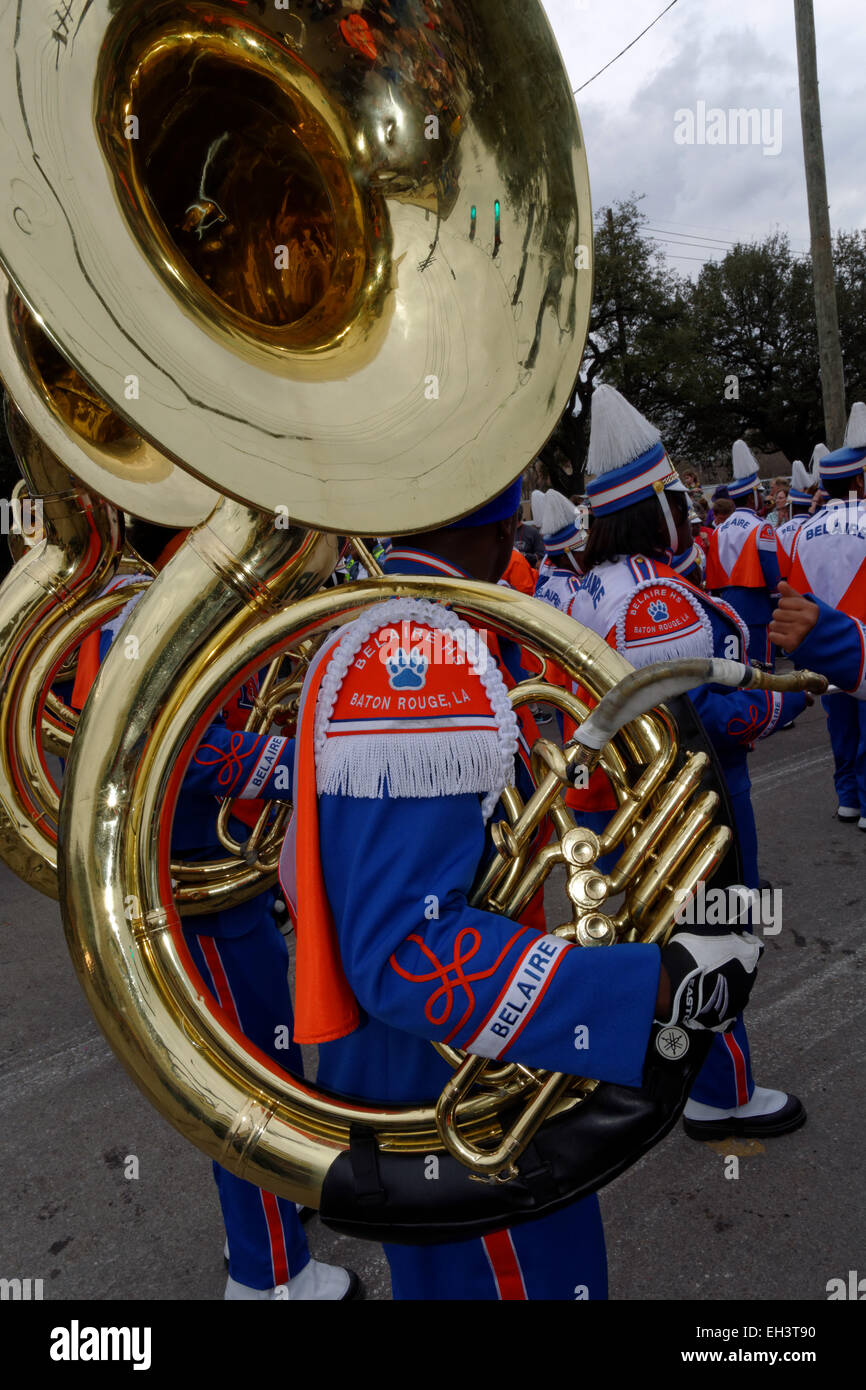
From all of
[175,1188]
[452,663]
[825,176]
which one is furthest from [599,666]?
[825,176]

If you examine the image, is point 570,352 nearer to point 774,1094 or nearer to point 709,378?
point 774,1094

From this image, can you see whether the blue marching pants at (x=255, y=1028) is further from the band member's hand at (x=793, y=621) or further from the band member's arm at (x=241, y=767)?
the band member's hand at (x=793, y=621)

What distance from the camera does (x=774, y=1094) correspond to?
2.61 meters

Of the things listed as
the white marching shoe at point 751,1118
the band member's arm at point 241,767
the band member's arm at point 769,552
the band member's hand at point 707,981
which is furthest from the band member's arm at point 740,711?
the band member's arm at point 769,552

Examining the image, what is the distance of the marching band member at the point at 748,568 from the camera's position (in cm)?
582

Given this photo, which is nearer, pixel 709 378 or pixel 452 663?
pixel 452 663

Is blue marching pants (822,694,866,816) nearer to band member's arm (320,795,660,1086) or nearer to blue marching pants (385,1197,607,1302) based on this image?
blue marching pants (385,1197,607,1302)

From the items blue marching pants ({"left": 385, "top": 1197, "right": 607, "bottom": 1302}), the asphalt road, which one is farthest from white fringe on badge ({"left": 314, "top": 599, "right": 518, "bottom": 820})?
the asphalt road

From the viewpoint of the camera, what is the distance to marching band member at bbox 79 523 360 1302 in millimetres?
1985

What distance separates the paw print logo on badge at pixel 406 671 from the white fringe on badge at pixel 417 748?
0.05m

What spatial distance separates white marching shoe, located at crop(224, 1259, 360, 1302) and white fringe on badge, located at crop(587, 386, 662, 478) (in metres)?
2.20

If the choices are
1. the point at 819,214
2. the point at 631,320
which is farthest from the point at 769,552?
the point at 631,320

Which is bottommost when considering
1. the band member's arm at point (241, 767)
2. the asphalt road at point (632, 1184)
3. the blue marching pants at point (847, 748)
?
the asphalt road at point (632, 1184)
